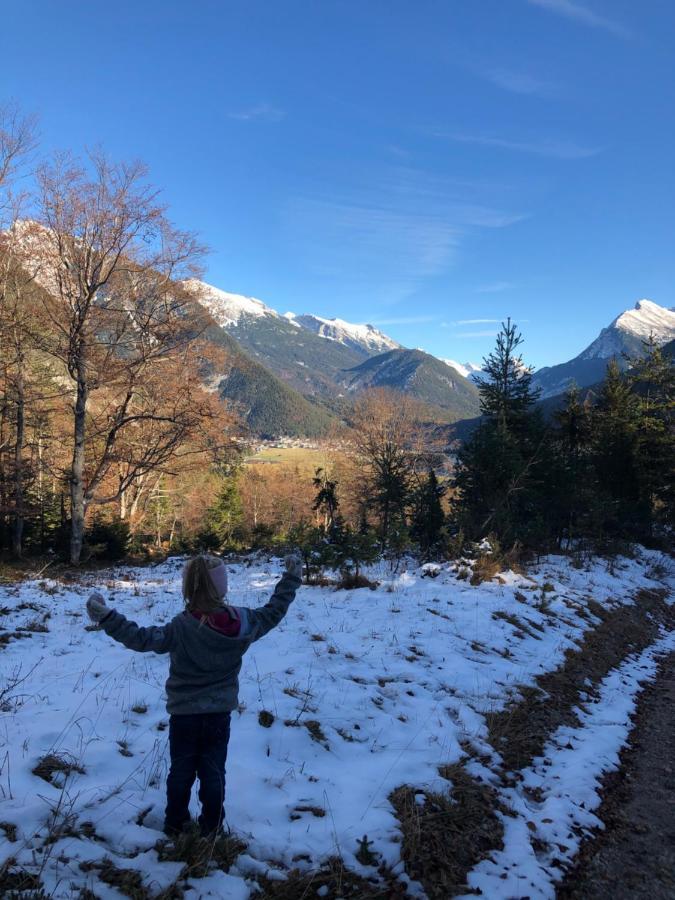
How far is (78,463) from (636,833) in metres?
16.1

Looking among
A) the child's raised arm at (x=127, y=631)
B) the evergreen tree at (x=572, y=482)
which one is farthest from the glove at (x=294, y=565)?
the evergreen tree at (x=572, y=482)

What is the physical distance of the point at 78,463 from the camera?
15359 millimetres

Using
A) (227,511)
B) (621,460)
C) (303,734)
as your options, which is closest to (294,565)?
(303,734)

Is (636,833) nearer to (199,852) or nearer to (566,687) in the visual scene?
(566,687)

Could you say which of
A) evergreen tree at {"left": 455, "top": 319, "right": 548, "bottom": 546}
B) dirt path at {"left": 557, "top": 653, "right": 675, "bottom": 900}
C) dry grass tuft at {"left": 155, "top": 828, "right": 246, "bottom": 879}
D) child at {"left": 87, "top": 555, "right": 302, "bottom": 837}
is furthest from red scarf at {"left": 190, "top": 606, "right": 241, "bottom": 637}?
evergreen tree at {"left": 455, "top": 319, "right": 548, "bottom": 546}

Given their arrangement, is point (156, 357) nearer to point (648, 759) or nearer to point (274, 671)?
point (274, 671)

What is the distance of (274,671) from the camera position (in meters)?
6.11

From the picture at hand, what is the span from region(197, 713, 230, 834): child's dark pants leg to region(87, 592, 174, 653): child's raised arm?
606 mm

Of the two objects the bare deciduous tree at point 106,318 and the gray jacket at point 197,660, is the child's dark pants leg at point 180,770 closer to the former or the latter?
the gray jacket at point 197,660

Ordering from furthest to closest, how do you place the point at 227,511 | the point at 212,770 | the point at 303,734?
the point at 227,511 < the point at 303,734 < the point at 212,770

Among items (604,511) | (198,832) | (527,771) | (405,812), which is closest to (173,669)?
(198,832)

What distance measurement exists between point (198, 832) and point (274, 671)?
3020 mm

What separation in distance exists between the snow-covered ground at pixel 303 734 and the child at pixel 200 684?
35 cm

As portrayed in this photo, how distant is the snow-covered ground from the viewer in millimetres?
3141
